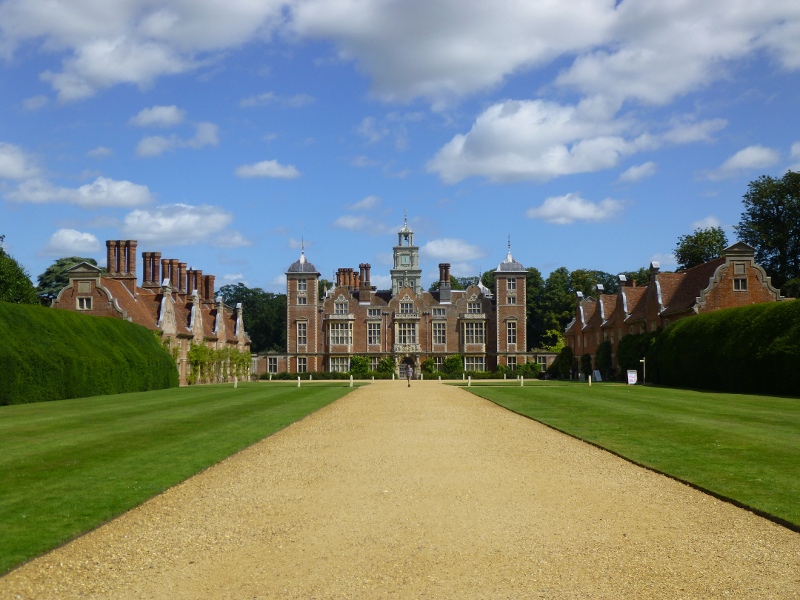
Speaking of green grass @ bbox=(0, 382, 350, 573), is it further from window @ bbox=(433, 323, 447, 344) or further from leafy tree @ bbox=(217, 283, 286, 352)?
leafy tree @ bbox=(217, 283, 286, 352)

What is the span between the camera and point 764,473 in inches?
395

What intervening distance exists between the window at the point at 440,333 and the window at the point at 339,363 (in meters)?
7.77

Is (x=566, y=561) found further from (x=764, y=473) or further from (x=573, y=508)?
(x=764, y=473)

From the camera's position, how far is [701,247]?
60500mm

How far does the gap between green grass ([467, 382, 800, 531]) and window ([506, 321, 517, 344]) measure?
4425 cm

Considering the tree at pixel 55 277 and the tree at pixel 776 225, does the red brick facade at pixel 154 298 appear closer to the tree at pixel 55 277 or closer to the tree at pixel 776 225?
the tree at pixel 55 277

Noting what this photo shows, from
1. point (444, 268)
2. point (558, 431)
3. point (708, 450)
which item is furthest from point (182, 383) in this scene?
point (708, 450)

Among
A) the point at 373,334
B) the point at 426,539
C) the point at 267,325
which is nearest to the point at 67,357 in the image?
the point at 426,539

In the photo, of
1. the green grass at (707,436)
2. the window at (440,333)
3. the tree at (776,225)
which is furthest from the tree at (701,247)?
the green grass at (707,436)

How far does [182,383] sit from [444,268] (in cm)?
2944

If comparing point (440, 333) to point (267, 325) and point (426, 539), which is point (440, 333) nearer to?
point (267, 325)

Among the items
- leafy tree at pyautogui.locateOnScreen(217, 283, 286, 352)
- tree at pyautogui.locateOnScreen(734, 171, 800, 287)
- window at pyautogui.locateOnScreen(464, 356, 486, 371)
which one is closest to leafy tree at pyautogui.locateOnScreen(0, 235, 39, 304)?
window at pyautogui.locateOnScreen(464, 356, 486, 371)

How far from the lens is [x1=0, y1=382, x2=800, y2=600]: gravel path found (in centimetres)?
596

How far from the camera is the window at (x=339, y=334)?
7081 centimetres
